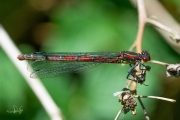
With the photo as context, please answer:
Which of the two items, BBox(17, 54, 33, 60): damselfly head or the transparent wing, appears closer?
BBox(17, 54, 33, 60): damselfly head

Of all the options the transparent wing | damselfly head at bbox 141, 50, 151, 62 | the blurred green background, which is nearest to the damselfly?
the transparent wing

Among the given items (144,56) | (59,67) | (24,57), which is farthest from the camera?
(59,67)

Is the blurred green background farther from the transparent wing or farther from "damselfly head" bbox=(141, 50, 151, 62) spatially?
"damselfly head" bbox=(141, 50, 151, 62)

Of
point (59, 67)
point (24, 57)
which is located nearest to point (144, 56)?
point (59, 67)

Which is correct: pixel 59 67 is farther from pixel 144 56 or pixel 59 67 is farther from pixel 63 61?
pixel 144 56

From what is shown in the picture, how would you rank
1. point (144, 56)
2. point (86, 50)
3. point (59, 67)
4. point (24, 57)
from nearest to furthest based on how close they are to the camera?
point (144, 56)
point (24, 57)
point (59, 67)
point (86, 50)

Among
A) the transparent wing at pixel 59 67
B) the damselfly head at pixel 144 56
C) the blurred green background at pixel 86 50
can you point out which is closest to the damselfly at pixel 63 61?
the transparent wing at pixel 59 67

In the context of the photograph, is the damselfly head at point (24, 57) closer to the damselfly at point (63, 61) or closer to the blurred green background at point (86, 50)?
the damselfly at point (63, 61)
